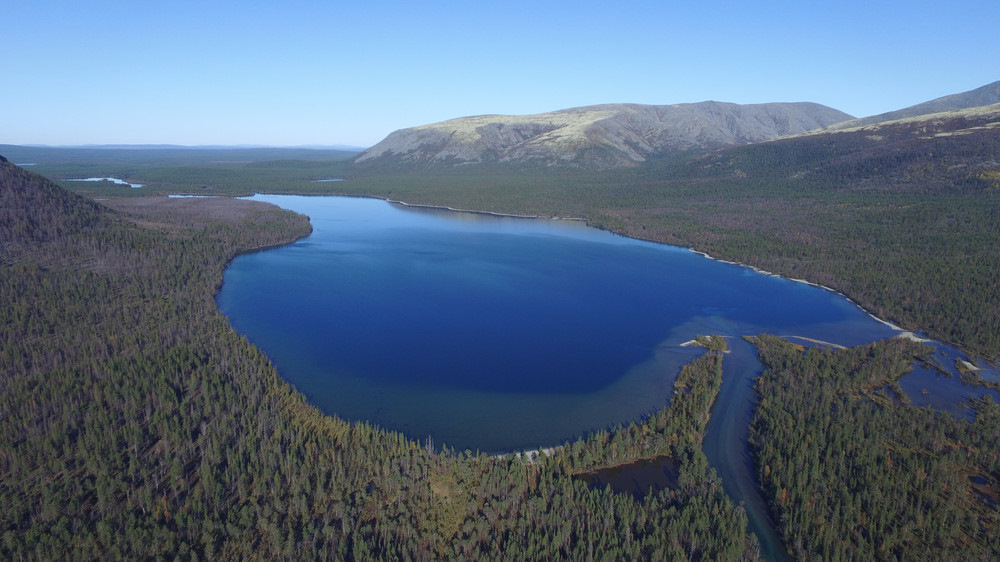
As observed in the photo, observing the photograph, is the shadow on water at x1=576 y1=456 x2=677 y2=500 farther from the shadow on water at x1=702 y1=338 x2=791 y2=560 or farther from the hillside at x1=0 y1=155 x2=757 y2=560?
the shadow on water at x1=702 y1=338 x2=791 y2=560

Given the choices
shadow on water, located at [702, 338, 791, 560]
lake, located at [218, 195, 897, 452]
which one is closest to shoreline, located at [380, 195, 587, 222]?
lake, located at [218, 195, 897, 452]

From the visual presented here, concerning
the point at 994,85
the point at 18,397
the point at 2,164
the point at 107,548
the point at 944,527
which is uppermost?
the point at 994,85

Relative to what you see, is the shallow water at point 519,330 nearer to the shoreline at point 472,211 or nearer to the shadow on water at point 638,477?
the shadow on water at point 638,477

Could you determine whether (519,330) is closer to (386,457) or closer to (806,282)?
(386,457)

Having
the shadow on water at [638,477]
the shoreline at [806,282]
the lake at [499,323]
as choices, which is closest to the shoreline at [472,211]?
the lake at [499,323]

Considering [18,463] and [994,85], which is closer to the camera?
[18,463]

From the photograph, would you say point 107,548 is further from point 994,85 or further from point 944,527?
point 994,85

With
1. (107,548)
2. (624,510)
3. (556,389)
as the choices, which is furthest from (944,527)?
(107,548)

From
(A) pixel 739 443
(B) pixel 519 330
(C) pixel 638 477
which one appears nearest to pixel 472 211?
(B) pixel 519 330
